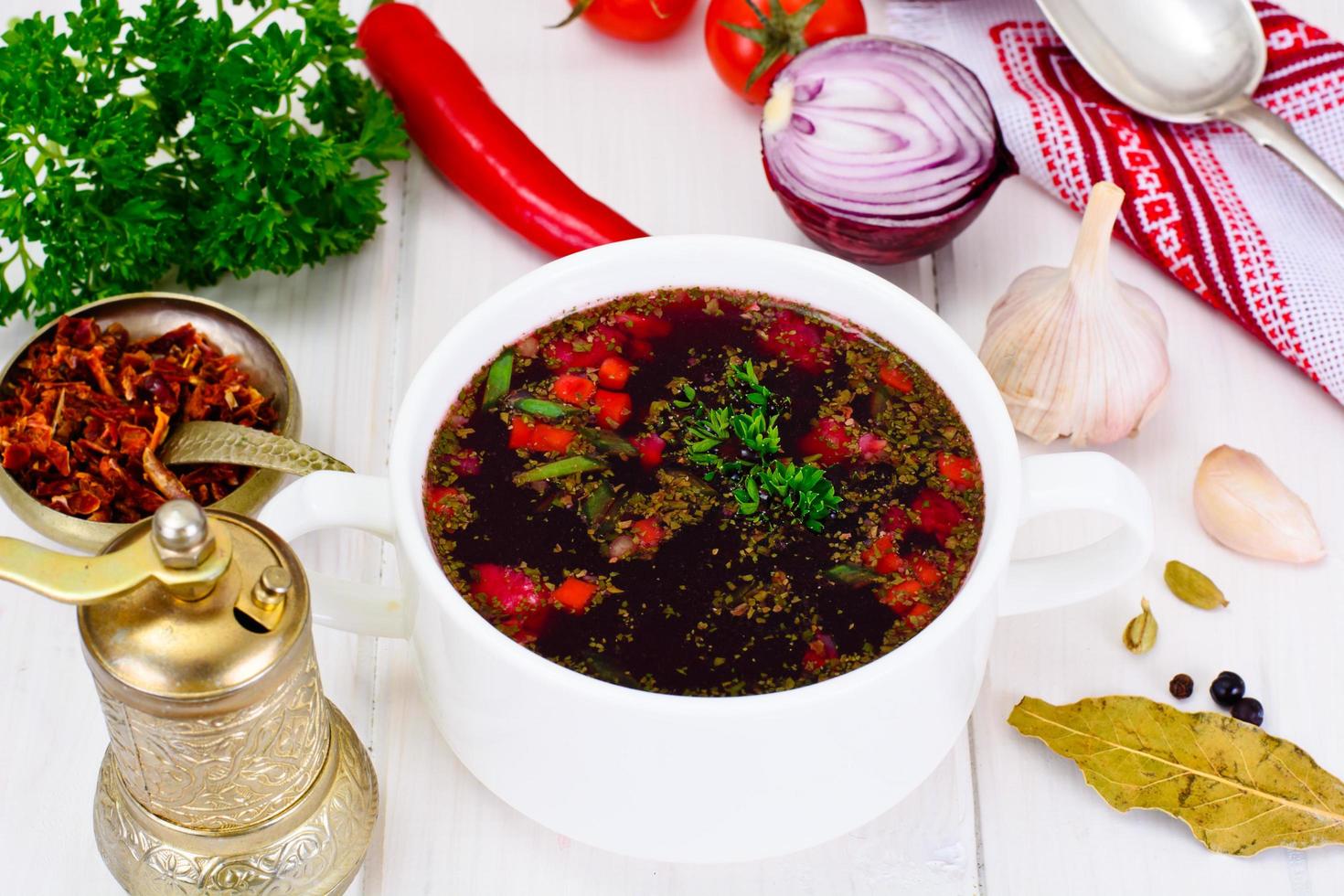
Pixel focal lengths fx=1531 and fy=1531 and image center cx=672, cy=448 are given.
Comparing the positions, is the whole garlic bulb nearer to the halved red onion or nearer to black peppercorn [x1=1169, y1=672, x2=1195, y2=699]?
the halved red onion

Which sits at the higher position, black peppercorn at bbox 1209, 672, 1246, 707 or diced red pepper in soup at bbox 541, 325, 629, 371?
diced red pepper in soup at bbox 541, 325, 629, 371

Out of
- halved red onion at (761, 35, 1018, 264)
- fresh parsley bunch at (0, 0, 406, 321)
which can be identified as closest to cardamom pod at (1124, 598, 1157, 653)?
halved red onion at (761, 35, 1018, 264)

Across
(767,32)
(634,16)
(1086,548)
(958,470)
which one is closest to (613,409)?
(958,470)

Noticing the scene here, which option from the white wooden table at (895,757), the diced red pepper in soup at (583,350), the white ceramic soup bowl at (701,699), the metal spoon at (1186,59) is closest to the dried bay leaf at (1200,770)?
the white wooden table at (895,757)

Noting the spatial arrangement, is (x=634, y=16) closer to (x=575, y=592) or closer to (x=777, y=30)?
(x=777, y=30)

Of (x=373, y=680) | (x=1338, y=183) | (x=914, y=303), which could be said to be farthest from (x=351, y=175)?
(x=1338, y=183)
